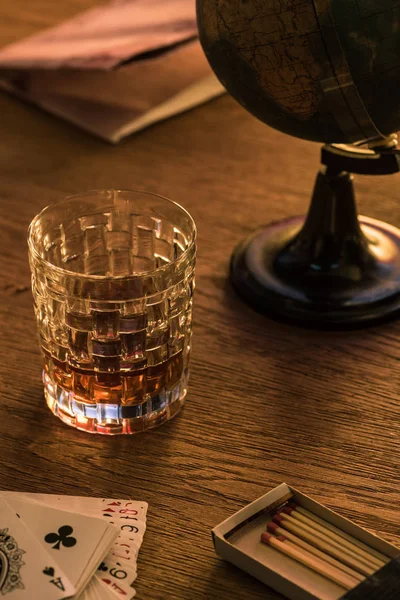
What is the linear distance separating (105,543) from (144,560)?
0.04 metres

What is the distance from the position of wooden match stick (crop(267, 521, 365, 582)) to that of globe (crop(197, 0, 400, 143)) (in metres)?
0.46

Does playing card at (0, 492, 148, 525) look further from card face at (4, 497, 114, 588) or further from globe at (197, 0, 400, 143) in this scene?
globe at (197, 0, 400, 143)

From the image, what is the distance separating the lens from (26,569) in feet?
2.44

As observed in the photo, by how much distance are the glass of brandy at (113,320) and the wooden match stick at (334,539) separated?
20cm

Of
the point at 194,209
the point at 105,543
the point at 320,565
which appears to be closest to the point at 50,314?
the point at 105,543

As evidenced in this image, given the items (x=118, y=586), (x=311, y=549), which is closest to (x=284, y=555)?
(x=311, y=549)

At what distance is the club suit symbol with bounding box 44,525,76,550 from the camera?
771 millimetres

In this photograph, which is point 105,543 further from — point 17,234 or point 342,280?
point 17,234

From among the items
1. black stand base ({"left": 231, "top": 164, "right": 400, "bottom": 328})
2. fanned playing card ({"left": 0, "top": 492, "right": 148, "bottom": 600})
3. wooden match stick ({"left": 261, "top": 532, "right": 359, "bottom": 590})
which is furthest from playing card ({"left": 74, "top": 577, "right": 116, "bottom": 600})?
black stand base ({"left": 231, "top": 164, "right": 400, "bottom": 328})

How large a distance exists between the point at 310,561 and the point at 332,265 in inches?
19.0

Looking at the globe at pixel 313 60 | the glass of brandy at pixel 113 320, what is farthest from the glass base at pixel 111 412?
the globe at pixel 313 60

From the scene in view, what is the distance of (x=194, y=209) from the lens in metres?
1.37

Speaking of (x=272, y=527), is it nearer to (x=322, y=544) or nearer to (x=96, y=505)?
(x=322, y=544)

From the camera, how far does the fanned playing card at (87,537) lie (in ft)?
2.45
